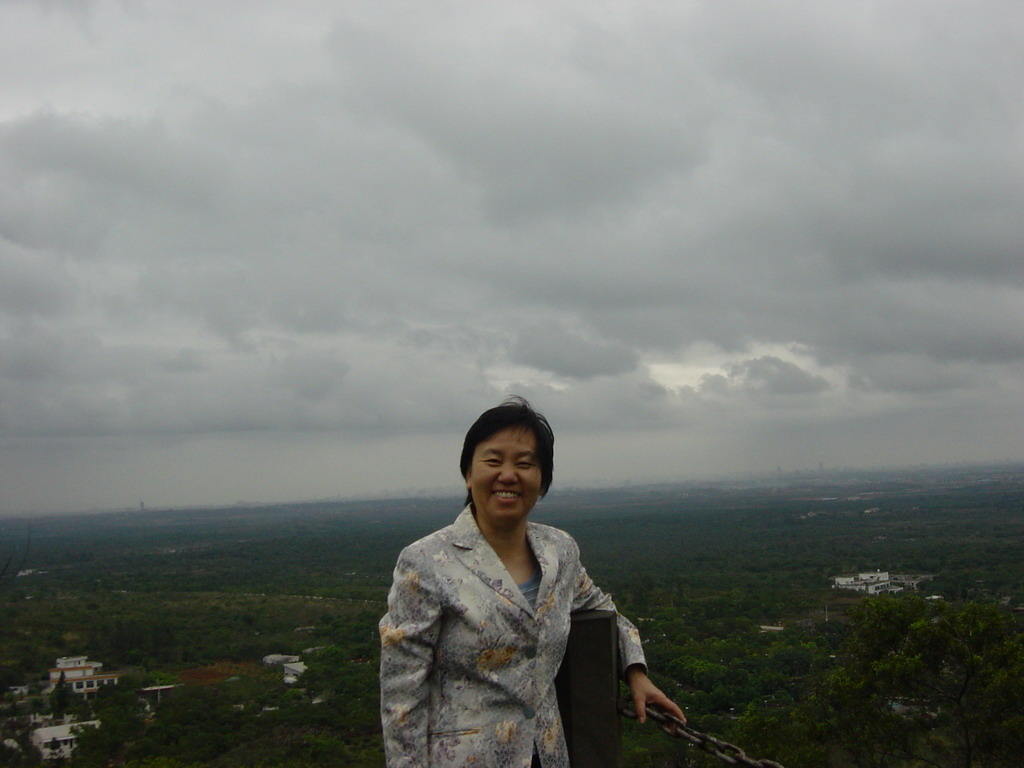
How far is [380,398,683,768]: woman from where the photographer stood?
53.2 inches

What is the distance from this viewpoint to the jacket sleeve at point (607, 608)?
5.32ft

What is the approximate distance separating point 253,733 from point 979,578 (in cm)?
2028

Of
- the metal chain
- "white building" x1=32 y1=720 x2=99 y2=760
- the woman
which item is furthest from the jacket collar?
"white building" x1=32 y1=720 x2=99 y2=760

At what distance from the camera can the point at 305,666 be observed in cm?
1605

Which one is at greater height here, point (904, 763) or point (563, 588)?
point (563, 588)

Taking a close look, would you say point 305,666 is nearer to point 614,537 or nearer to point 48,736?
point 48,736

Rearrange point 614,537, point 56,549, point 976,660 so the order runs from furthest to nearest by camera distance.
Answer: point 56,549 → point 614,537 → point 976,660

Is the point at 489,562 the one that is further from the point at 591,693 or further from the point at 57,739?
the point at 57,739

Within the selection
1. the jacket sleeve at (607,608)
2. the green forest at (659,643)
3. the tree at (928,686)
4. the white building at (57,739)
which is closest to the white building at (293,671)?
the green forest at (659,643)

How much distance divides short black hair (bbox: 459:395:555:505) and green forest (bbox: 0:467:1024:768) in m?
0.75

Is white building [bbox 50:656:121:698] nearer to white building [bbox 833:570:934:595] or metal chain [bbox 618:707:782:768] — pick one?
metal chain [bbox 618:707:782:768]

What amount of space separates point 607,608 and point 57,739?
522 inches

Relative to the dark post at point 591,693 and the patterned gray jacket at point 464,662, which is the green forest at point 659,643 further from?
the patterned gray jacket at point 464,662

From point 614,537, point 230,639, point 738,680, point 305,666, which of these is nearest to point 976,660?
point 738,680
